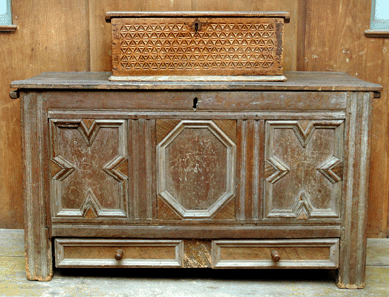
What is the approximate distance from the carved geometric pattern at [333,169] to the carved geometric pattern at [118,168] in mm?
822

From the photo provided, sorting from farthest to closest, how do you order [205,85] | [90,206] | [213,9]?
[213,9], [90,206], [205,85]

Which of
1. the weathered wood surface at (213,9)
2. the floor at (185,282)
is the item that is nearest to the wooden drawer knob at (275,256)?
the floor at (185,282)

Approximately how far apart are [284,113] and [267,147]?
6.2 inches

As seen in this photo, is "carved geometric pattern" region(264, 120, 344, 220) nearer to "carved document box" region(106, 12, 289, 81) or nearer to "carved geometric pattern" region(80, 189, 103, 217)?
"carved document box" region(106, 12, 289, 81)

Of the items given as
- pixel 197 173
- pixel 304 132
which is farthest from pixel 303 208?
pixel 197 173

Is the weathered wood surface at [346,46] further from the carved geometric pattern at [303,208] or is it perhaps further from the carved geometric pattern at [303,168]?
the carved geometric pattern at [303,208]

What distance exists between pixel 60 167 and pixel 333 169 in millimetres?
1158

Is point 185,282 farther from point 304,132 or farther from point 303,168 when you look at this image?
point 304,132

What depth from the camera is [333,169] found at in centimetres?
191

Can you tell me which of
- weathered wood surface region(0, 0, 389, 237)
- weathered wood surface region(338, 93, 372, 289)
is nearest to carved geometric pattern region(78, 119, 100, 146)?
weathered wood surface region(0, 0, 389, 237)

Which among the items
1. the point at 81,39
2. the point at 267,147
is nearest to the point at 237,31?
the point at 267,147

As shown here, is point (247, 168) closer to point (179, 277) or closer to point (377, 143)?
point (179, 277)

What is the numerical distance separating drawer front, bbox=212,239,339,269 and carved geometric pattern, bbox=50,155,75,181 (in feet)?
2.30

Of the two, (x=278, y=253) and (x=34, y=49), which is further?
(x=34, y=49)
